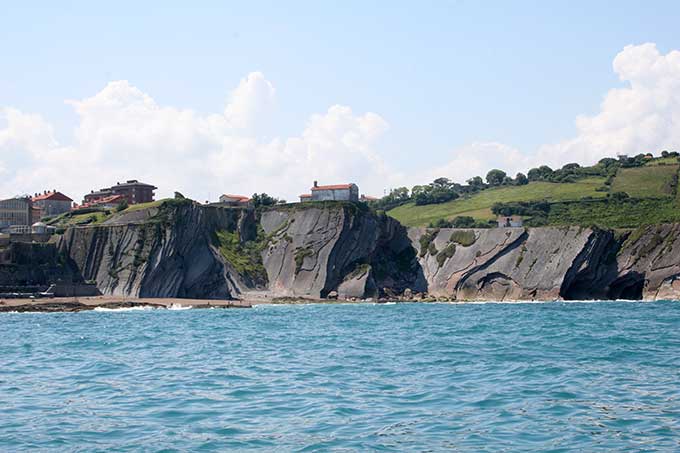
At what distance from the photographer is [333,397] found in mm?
29984

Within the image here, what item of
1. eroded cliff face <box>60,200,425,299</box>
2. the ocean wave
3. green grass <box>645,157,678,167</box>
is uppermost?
green grass <box>645,157,678,167</box>

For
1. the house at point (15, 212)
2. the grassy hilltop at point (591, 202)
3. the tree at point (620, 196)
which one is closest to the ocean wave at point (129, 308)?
the house at point (15, 212)

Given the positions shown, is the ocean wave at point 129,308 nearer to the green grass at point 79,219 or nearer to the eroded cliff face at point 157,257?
the eroded cliff face at point 157,257

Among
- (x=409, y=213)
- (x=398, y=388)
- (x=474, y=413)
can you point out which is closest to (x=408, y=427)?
(x=474, y=413)

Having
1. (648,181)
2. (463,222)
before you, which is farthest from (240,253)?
(648,181)

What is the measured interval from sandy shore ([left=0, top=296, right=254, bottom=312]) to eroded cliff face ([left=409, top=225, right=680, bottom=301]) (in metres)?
35.9

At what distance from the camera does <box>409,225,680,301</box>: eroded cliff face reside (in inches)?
4931

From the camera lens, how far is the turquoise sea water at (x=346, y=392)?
23750 millimetres

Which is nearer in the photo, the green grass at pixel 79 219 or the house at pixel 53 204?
the green grass at pixel 79 219

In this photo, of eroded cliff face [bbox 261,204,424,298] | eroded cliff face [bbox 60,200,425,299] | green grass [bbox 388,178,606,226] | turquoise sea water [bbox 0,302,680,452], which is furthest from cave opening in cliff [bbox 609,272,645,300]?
turquoise sea water [bbox 0,302,680,452]

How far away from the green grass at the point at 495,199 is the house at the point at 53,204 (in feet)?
238

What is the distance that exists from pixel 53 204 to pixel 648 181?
123m

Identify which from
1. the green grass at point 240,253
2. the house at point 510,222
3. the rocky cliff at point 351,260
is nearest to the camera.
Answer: the rocky cliff at point 351,260

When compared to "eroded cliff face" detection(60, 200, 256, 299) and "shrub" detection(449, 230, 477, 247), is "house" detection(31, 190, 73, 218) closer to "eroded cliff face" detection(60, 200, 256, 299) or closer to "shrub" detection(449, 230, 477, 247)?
"eroded cliff face" detection(60, 200, 256, 299)
